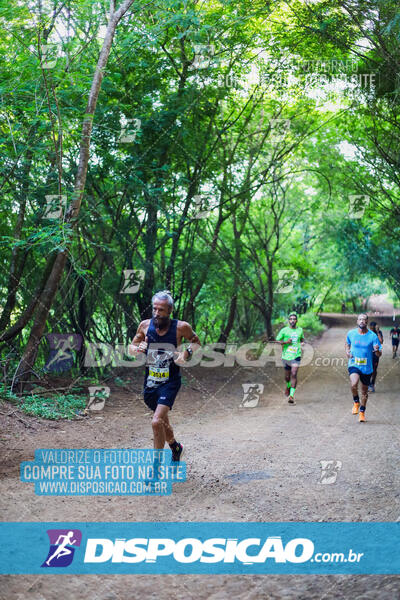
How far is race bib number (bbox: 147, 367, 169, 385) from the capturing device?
6.88 metres

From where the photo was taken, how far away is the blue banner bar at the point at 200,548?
4.63 metres

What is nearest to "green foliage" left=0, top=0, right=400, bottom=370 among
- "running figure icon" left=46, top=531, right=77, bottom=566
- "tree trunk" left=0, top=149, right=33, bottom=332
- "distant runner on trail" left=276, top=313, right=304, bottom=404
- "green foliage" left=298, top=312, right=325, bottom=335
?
"tree trunk" left=0, top=149, right=33, bottom=332

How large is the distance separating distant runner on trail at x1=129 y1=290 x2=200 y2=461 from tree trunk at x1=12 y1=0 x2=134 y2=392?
3769mm

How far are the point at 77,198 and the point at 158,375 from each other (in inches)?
189

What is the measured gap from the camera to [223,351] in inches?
850

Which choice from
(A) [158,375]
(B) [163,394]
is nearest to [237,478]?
(B) [163,394]

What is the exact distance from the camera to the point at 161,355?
6793 millimetres

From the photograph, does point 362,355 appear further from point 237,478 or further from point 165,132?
point 165,132

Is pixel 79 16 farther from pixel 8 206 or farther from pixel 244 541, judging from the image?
pixel 244 541

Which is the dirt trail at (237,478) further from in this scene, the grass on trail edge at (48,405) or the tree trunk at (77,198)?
the tree trunk at (77,198)

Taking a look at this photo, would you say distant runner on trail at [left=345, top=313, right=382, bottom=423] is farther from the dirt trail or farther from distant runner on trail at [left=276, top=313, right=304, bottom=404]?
distant runner on trail at [left=276, top=313, right=304, bottom=404]

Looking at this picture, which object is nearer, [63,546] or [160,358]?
[63,546]

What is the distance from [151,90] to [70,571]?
1211 cm

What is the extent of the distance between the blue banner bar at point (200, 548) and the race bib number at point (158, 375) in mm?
1799
